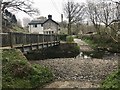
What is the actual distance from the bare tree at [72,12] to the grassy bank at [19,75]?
55766mm

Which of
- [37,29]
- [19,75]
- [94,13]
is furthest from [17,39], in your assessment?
[37,29]

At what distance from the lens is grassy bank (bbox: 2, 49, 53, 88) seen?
51.0 feet

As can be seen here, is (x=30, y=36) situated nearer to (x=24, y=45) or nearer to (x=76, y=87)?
(x=24, y=45)

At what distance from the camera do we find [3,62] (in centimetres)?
1769

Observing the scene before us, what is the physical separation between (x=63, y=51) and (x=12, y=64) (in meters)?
27.4

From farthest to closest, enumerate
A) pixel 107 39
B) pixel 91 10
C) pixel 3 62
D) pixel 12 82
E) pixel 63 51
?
pixel 91 10, pixel 107 39, pixel 63 51, pixel 3 62, pixel 12 82

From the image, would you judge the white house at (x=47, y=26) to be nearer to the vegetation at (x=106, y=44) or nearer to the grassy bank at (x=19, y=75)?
the vegetation at (x=106, y=44)

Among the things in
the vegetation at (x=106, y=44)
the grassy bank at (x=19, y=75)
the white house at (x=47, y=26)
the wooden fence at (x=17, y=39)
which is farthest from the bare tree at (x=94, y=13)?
the grassy bank at (x=19, y=75)

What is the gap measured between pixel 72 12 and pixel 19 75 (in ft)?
198

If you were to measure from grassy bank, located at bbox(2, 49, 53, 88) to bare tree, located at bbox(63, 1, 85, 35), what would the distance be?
5577cm

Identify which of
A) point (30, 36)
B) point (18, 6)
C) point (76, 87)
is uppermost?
point (18, 6)

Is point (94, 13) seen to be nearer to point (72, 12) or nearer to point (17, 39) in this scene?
point (72, 12)

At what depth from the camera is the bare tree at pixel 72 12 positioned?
74062 millimetres

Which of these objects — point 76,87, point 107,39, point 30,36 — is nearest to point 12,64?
point 76,87
